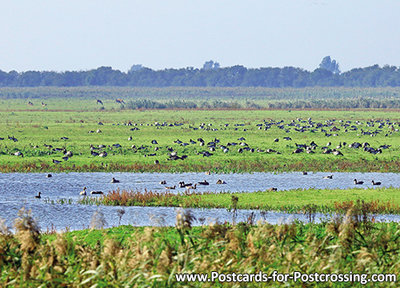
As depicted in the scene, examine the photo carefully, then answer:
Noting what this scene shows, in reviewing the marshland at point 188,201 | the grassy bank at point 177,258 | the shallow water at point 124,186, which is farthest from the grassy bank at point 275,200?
the grassy bank at point 177,258

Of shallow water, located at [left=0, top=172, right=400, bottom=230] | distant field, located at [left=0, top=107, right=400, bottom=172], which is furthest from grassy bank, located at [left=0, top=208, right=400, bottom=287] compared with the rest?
distant field, located at [left=0, top=107, right=400, bottom=172]

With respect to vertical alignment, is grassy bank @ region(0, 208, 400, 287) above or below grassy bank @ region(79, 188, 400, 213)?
above

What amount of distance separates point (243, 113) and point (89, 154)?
5139 centimetres

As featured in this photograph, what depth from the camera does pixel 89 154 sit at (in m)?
46.7

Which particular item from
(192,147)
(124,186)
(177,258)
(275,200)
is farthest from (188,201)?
(192,147)

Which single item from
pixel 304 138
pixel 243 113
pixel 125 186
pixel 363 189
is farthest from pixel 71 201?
pixel 243 113

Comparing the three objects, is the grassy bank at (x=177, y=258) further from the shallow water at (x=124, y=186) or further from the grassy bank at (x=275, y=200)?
the grassy bank at (x=275, y=200)

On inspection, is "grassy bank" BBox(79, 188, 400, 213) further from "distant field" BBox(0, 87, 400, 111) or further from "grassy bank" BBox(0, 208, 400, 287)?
"distant field" BBox(0, 87, 400, 111)

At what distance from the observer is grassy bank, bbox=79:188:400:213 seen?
28047 mm

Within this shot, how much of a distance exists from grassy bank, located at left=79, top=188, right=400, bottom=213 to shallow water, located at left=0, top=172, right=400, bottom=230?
70 cm

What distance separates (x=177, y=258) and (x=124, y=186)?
70.0ft

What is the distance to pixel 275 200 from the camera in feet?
97.5

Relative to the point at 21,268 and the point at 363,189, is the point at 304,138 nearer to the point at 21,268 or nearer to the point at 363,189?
the point at 363,189

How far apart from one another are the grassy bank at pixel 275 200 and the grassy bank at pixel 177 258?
36.5 ft
